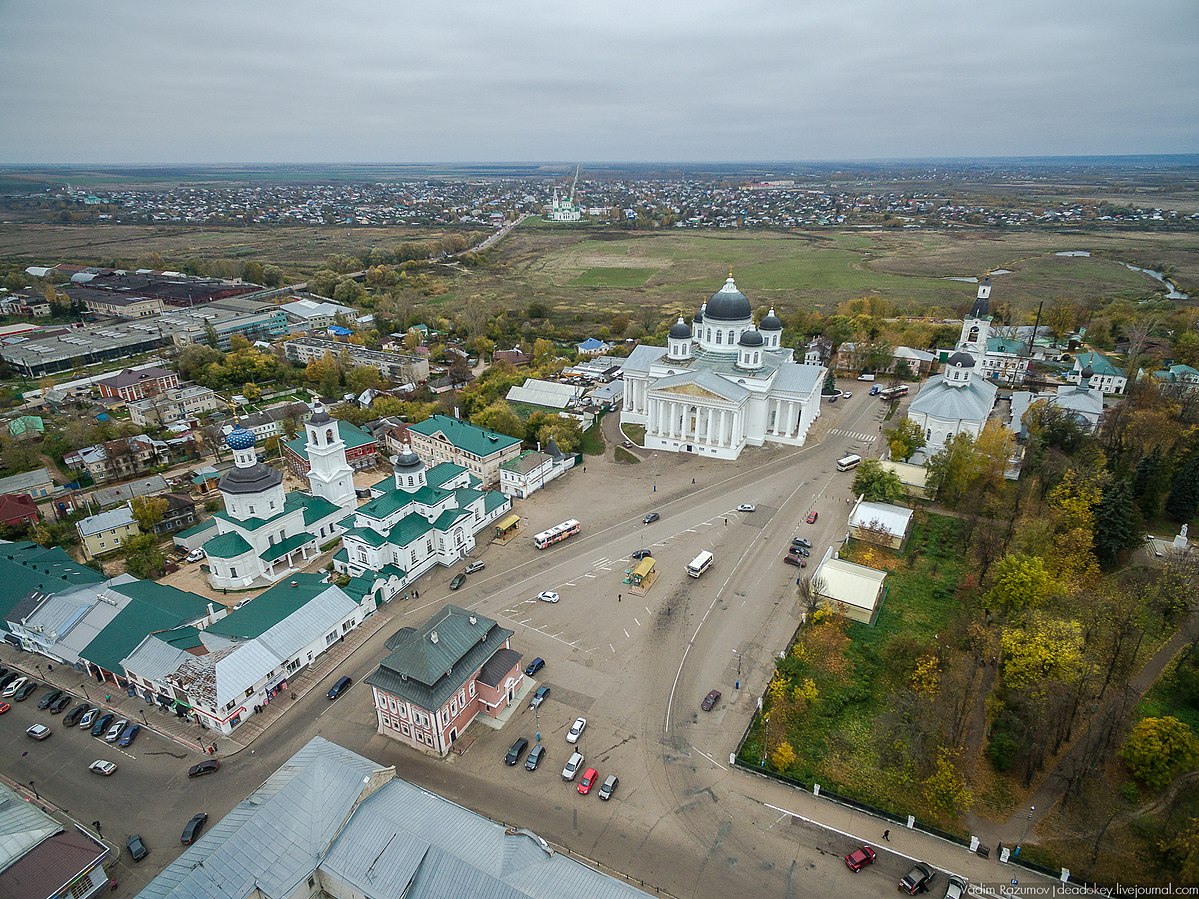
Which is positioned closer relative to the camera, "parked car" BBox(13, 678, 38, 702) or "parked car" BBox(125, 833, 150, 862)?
"parked car" BBox(125, 833, 150, 862)

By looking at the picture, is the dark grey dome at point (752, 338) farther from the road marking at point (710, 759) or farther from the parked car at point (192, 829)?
the parked car at point (192, 829)

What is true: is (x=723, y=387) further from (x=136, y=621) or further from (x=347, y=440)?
(x=136, y=621)

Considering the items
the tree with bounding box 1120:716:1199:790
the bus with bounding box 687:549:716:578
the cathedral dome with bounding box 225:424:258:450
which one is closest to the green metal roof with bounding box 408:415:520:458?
the cathedral dome with bounding box 225:424:258:450

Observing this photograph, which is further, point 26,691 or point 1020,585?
point 1020,585

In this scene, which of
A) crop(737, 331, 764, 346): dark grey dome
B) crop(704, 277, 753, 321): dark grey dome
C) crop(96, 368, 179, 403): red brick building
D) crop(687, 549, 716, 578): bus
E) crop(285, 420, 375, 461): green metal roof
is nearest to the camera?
crop(687, 549, 716, 578): bus

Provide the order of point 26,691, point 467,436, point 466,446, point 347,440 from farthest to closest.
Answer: point 347,440, point 467,436, point 466,446, point 26,691

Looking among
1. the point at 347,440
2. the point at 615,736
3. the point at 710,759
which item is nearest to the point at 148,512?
the point at 347,440

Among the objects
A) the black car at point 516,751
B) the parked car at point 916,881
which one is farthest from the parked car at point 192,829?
the parked car at point 916,881

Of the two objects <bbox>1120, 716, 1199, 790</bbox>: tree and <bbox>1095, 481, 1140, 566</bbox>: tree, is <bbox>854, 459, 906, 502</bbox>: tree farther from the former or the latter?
<bbox>1120, 716, 1199, 790</bbox>: tree
